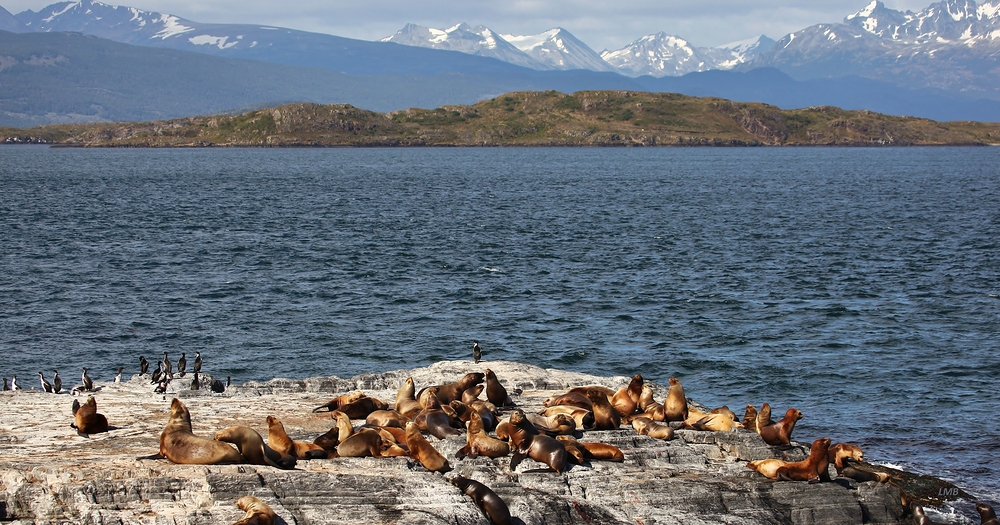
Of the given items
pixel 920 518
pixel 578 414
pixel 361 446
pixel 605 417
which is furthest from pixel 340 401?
pixel 920 518

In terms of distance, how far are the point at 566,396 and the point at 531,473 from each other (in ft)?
14.6

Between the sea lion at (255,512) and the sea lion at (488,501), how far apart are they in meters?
3.17

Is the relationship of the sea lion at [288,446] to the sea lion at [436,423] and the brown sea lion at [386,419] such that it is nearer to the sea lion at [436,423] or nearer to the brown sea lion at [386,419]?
the brown sea lion at [386,419]

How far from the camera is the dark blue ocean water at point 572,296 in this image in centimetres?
3048

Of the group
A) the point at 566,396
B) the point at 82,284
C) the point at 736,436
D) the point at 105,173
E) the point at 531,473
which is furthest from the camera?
the point at 105,173

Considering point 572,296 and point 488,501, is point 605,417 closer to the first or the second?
point 488,501

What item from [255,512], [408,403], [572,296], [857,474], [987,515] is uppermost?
[255,512]

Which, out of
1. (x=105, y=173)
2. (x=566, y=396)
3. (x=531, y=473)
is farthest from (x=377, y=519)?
(x=105, y=173)

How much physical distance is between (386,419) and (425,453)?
2.41m

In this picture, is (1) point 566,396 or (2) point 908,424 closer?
(1) point 566,396

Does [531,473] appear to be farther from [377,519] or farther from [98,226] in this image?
[98,226]

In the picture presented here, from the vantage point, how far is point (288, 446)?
640 inches

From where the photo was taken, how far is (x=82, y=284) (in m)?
47.2

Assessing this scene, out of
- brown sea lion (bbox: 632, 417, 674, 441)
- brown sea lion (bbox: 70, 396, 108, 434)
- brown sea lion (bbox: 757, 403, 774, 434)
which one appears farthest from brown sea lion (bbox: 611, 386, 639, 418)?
brown sea lion (bbox: 70, 396, 108, 434)
